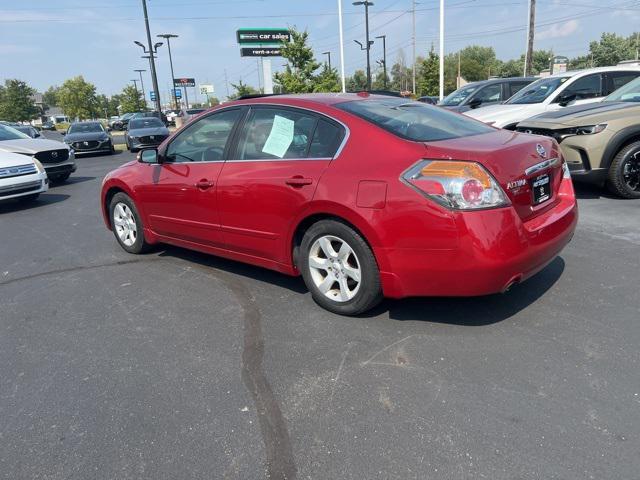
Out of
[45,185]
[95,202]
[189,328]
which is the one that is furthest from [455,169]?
[45,185]

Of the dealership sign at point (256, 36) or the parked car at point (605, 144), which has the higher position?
the dealership sign at point (256, 36)

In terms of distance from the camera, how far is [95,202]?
9156 mm

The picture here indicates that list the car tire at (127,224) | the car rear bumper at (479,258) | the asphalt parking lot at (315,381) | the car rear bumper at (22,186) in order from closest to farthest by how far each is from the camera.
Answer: the asphalt parking lot at (315,381)
the car rear bumper at (479,258)
the car tire at (127,224)
the car rear bumper at (22,186)

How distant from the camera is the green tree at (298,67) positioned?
86.0 feet

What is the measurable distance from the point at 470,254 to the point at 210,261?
119 inches

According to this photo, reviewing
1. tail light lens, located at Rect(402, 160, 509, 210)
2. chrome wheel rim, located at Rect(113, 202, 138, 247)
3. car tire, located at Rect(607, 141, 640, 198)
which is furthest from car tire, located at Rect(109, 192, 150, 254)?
car tire, located at Rect(607, 141, 640, 198)

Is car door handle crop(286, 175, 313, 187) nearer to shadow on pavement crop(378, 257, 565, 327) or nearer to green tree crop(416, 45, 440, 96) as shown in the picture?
shadow on pavement crop(378, 257, 565, 327)

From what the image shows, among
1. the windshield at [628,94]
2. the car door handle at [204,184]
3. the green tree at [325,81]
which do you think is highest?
the green tree at [325,81]

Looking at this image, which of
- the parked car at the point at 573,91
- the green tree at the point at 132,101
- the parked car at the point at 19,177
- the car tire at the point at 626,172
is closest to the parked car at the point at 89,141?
the parked car at the point at 19,177

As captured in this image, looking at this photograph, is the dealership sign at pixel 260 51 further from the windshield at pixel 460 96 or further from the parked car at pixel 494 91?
the parked car at pixel 494 91

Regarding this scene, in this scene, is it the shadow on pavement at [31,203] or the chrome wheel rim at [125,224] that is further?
the shadow on pavement at [31,203]

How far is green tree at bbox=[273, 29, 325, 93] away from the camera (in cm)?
2620

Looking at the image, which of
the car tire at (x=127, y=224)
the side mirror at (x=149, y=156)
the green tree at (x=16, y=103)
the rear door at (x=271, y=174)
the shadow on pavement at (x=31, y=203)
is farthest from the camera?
the green tree at (x=16, y=103)

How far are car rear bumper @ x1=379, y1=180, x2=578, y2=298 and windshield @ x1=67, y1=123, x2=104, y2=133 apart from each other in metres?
19.4
